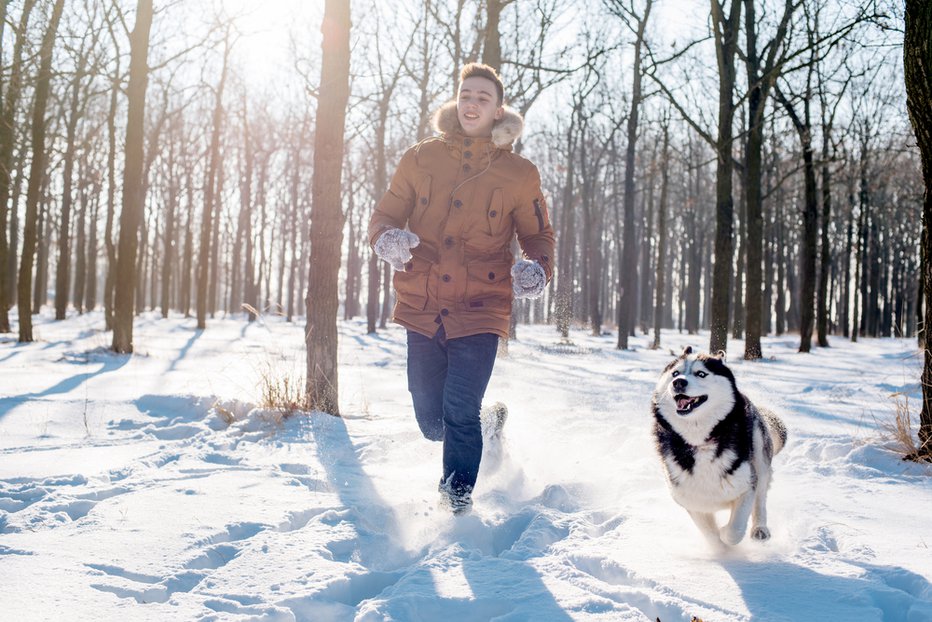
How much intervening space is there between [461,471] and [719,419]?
4.15 feet

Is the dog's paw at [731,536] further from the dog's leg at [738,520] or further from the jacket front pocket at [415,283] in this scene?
the jacket front pocket at [415,283]

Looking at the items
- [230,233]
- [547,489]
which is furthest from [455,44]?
[230,233]

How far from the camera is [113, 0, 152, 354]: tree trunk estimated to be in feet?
35.1

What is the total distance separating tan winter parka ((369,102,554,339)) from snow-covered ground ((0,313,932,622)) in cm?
104

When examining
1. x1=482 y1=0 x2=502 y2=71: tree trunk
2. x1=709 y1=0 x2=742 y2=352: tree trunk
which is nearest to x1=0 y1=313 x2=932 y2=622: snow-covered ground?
x1=709 y1=0 x2=742 y2=352: tree trunk

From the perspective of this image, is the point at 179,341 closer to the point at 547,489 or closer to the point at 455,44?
the point at 455,44

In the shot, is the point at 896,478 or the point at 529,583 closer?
the point at 529,583

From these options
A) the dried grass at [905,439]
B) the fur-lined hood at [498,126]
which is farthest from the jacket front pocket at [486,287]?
the dried grass at [905,439]

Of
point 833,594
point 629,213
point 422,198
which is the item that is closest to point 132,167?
point 422,198

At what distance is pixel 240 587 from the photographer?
7.38ft

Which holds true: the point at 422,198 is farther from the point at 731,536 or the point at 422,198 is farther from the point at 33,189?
the point at 33,189

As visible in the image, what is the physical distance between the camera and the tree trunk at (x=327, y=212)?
19.8ft

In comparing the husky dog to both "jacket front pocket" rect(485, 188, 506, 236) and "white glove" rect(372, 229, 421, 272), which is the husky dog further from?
"white glove" rect(372, 229, 421, 272)

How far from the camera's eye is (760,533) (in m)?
2.83
